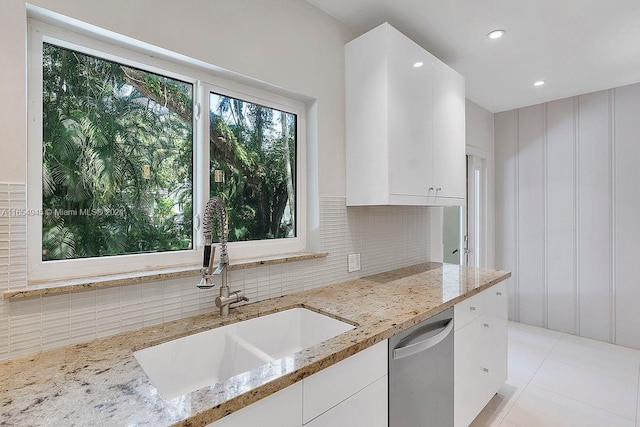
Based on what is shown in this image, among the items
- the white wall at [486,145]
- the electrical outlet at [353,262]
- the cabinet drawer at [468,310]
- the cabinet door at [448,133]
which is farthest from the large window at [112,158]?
the white wall at [486,145]

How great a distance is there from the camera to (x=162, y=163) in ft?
4.40

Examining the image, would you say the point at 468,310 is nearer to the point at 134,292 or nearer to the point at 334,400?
the point at 334,400

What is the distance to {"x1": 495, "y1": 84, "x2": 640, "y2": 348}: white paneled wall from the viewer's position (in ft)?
9.30

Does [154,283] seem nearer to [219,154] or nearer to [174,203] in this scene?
[174,203]

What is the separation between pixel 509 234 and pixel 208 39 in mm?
3622

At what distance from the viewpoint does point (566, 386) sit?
2.25m

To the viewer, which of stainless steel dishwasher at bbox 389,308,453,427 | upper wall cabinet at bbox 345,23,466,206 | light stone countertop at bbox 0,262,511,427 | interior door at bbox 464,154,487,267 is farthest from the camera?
interior door at bbox 464,154,487,267

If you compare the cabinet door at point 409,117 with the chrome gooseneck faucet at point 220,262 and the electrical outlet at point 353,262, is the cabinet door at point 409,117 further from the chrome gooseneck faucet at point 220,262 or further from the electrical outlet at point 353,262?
the chrome gooseneck faucet at point 220,262

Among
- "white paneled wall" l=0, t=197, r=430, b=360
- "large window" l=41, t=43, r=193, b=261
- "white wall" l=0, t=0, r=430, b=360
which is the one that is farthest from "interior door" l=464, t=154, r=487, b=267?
"large window" l=41, t=43, r=193, b=261

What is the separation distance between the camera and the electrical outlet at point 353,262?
1.93 metres

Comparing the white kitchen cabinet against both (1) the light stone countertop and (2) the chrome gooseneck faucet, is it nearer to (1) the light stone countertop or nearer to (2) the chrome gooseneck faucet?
(1) the light stone countertop

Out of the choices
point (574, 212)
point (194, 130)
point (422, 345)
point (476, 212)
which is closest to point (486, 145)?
point (476, 212)

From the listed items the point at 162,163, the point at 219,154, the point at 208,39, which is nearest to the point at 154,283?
the point at 162,163

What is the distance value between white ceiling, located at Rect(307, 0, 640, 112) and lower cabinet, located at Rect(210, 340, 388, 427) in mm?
1832
